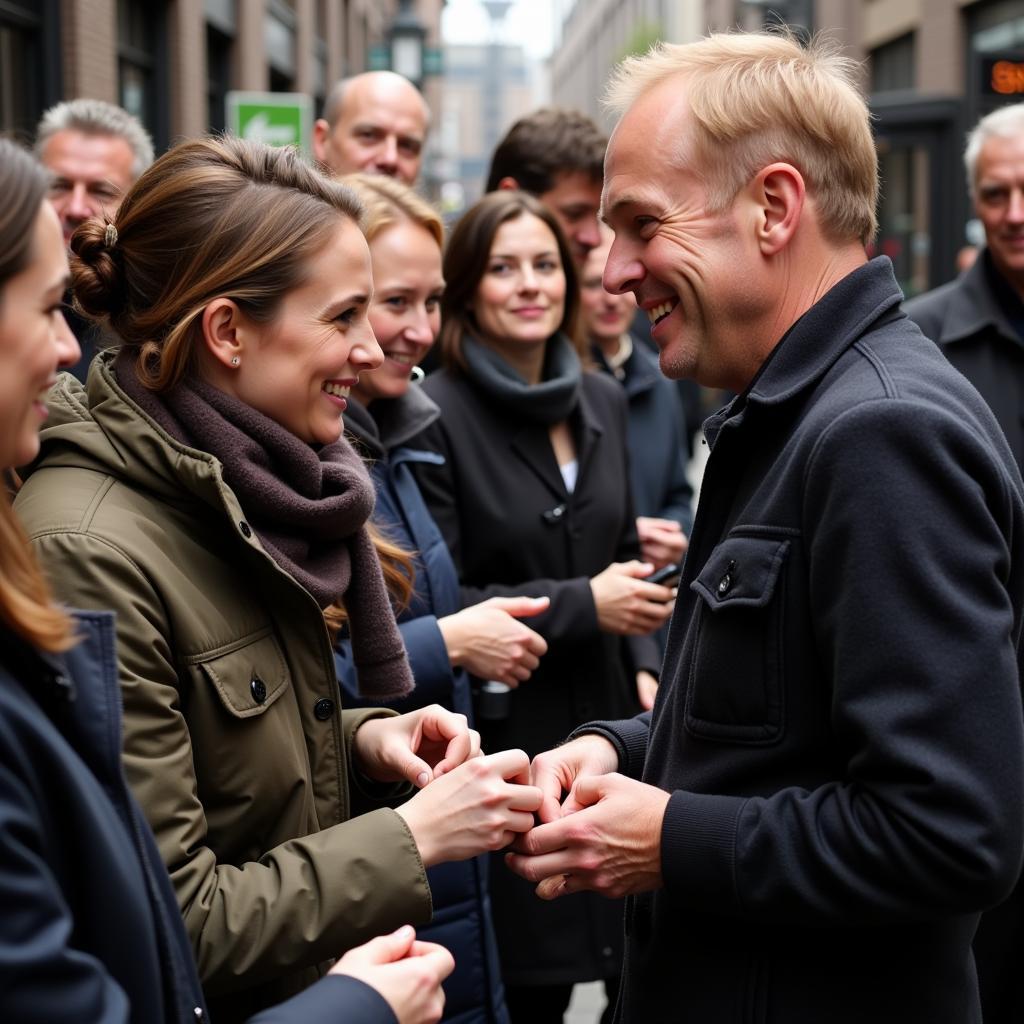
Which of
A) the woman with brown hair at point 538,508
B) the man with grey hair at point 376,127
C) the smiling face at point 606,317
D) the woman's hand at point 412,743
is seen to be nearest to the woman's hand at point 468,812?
the woman's hand at point 412,743

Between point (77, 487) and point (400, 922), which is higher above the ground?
point (77, 487)

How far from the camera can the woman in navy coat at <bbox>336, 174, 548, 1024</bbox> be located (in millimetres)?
3094

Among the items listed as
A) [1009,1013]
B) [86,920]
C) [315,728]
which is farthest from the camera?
[1009,1013]

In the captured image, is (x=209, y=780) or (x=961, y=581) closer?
(x=961, y=581)

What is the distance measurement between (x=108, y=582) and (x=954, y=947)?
1.31m

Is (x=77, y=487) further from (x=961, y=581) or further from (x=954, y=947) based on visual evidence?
(x=954, y=947)

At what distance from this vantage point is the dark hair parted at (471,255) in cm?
406

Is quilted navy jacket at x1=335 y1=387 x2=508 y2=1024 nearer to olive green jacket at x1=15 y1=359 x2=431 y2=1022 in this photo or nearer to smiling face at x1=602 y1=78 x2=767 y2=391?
olive green jacket at x1=15 y1=359 x2=431 y2=1022

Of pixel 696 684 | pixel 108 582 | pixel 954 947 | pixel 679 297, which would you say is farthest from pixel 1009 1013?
pixel 108 582

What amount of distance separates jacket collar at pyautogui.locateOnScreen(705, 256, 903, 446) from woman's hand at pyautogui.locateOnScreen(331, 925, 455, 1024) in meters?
0.87

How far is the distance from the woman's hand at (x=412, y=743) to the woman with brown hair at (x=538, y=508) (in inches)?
42.0

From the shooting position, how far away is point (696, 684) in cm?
195

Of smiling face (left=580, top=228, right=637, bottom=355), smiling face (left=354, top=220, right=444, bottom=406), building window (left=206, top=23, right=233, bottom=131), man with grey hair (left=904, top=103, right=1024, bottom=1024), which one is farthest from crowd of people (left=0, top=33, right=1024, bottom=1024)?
building window (left=206, top=23, right=233, bottom=131)

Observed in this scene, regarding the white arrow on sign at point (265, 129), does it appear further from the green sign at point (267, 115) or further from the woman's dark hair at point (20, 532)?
the woman's dark hair at point (20, 532)
